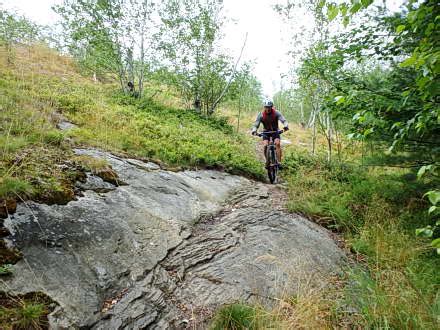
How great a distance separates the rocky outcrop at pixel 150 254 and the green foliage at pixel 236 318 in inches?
10.4

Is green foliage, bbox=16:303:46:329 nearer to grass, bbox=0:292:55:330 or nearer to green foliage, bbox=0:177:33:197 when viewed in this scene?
grass, bbox=0:292:55:330

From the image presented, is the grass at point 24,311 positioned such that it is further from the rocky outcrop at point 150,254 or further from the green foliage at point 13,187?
the green foliage at point 13,187

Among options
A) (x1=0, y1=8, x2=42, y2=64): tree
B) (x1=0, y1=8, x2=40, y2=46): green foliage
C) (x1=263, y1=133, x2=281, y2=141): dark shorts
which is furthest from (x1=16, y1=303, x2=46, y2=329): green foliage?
(x1=0, y1=8, x2=40, y2=46): green foliage

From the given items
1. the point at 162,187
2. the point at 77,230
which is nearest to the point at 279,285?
the point at 77,230

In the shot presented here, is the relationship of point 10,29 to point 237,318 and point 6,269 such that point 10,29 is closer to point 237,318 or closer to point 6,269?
point 6,269

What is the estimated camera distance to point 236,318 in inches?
102

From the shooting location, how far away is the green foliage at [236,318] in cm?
252

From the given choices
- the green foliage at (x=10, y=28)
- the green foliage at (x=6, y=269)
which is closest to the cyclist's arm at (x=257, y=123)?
the green foliage at (x=6, y=269)

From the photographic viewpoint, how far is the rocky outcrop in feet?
8.33

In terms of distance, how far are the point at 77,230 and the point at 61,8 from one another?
13.6m

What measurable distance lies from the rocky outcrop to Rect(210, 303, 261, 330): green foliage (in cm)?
26

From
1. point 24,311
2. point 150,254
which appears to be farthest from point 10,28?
point 24,311

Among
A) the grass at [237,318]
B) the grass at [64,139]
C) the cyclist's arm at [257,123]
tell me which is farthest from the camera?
the cyclist's arm at [257,123]

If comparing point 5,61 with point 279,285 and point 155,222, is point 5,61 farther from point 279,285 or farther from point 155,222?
point 279,285
